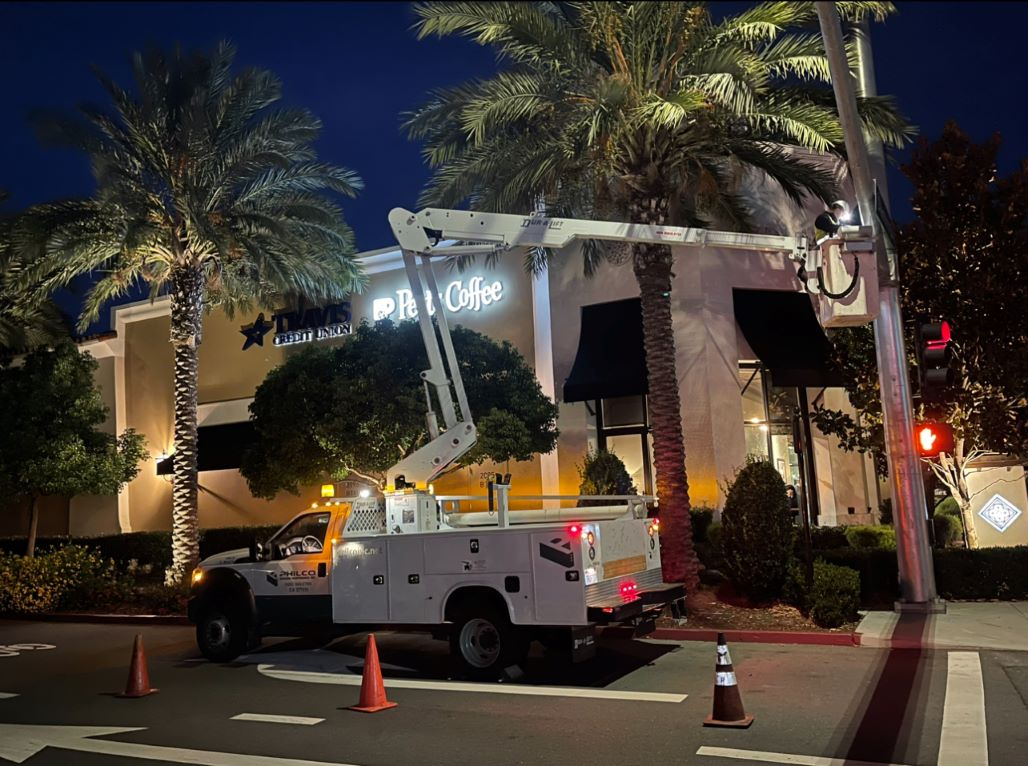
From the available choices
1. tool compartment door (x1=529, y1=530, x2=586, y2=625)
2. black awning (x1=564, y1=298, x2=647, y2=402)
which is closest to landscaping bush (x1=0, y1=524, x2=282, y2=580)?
black awning (x1=564, y1=298, x2=647, y2=402)

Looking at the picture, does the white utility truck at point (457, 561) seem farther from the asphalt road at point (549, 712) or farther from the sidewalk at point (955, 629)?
the sidewalk at point (955, 629)

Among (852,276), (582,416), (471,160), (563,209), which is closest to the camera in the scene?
(852,276)

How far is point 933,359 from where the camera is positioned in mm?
10547

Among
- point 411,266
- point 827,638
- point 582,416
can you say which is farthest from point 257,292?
point 827,638

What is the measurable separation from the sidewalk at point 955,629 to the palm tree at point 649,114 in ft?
10.1

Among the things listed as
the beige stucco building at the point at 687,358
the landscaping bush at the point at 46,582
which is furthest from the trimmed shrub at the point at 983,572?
the landscaping bush at the point at 46,582

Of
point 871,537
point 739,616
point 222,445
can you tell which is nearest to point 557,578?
point 739,616

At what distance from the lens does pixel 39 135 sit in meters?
17.9

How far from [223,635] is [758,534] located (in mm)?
7820

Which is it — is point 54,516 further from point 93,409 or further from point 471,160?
point 471,160

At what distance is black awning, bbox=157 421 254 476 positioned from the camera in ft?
93.3

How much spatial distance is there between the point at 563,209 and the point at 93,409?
16392 millimetres

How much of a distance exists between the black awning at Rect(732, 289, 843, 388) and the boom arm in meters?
9.27

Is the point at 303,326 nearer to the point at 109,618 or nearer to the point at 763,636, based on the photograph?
the point at 109,618
